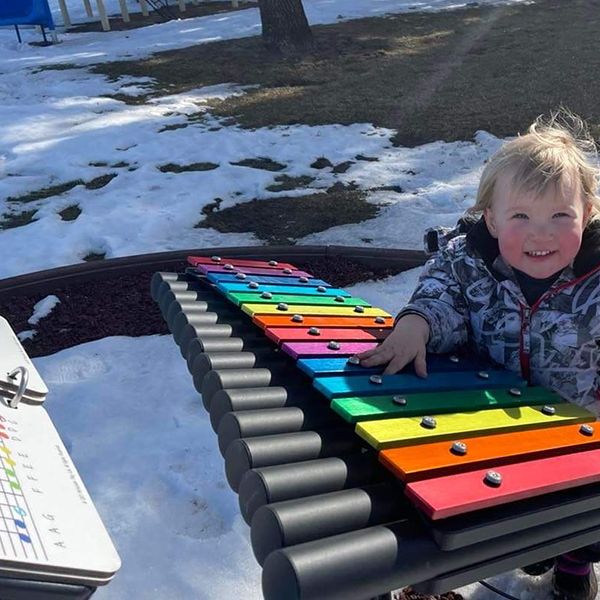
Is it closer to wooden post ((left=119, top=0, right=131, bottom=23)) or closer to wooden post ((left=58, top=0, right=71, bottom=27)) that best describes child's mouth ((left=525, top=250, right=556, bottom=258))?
wooden post ((left=119, top=0, right=131, bottom=23))

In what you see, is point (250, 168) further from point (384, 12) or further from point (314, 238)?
point (384, 12)

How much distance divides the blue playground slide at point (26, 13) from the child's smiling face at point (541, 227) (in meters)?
11.9

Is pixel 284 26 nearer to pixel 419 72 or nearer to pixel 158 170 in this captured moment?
pixel 419 72

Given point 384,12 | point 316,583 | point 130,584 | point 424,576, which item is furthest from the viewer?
point 384,12

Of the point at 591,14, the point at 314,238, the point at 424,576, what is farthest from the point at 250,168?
the point at 591,14

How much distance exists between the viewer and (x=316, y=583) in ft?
3.89

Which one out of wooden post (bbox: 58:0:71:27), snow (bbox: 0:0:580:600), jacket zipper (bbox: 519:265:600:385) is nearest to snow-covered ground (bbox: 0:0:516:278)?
snow (bbox: 0:0:580:600)

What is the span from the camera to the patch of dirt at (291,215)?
459cm

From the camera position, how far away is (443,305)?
7.13ft

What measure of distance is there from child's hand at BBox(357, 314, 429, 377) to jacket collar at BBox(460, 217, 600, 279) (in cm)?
29

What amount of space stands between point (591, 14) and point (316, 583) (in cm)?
1281

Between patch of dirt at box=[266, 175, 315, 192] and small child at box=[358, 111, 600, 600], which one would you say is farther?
patch of dirt at box=[266, 175, 315, 192]

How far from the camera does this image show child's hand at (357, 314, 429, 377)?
→ 1.94 meters

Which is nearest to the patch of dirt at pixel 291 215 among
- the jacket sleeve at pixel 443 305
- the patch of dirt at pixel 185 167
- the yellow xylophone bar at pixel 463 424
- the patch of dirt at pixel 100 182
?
the patch of dirt at pixel 185 167
